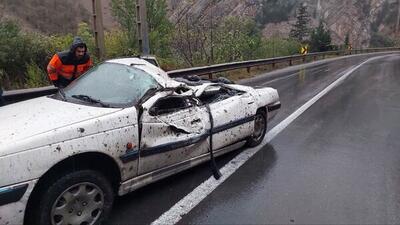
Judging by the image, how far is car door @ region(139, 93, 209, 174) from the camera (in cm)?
405

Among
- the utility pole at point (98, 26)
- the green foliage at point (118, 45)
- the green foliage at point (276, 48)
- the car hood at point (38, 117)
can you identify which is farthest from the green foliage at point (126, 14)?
the green foliage at point (276, 48)

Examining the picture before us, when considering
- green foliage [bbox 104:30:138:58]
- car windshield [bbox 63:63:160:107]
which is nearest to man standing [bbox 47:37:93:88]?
car windshield [bbox 63:63:160:107]

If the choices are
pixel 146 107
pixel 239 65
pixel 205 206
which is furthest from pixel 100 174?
pixel 239 65

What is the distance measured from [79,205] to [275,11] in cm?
10047

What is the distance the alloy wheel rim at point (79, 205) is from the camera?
3.35 meters

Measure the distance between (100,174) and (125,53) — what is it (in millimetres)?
11365

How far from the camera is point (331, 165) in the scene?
5461 mm

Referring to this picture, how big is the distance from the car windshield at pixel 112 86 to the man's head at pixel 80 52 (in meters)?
1.24

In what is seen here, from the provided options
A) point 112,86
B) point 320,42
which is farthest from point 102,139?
point 320,42

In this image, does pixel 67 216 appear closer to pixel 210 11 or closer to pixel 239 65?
pixel 239 65

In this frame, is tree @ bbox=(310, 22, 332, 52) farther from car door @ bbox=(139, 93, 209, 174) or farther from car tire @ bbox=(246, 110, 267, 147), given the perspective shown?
car door @ bbox=(139, 93, 209, 174)

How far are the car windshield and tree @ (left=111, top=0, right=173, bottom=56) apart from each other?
38.5 feet

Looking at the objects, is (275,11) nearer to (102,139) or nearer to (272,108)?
(272,108)

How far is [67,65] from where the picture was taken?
6.07 m
